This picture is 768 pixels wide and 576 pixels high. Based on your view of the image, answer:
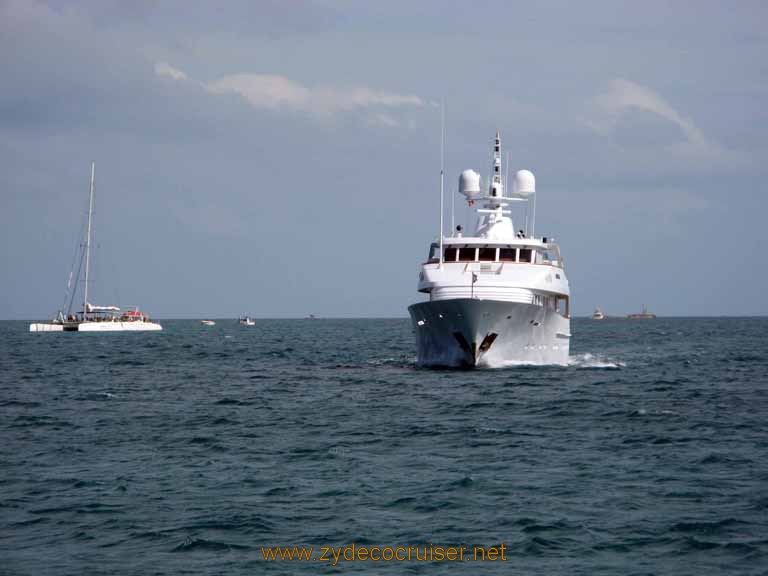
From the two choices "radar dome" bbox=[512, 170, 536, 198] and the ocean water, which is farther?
"radar dome" bbox=[512, 170, 536, 198]

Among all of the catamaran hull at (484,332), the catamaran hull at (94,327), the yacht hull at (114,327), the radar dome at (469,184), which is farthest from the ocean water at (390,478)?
the catamaran hull at (94,327)

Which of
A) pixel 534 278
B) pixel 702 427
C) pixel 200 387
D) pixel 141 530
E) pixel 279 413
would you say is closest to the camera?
pixel 141 530

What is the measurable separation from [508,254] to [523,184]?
7.68 m

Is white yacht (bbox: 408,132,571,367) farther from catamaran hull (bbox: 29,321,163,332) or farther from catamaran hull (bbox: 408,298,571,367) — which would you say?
catamaran hull (bbox: 29,321,163,332)

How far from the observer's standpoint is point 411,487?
19.0m

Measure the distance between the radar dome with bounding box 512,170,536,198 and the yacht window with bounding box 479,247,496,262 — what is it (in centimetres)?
775

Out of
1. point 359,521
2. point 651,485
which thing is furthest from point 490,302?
point 359,521

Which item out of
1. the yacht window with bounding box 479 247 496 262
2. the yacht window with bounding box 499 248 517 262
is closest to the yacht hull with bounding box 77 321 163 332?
the yacht window with bounding box 479 247 496 262

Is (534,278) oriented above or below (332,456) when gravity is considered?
A: above

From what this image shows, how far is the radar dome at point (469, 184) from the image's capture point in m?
53.6

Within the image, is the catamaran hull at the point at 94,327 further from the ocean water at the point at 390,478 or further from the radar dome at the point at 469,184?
the ocean water at the point at 390,478

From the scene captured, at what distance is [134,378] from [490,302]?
17.8m

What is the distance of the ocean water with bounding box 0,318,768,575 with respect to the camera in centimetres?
1491

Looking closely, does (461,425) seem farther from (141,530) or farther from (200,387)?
(200,387)
